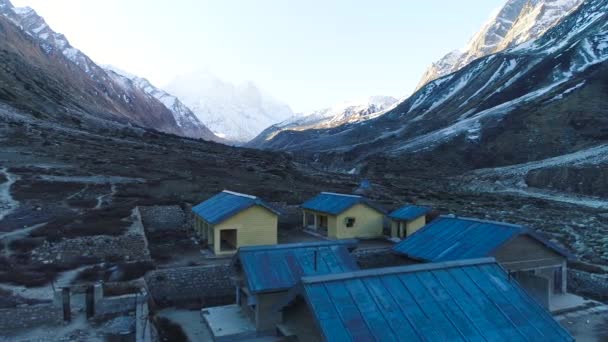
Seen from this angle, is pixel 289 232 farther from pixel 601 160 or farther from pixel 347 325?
pixel 601 160

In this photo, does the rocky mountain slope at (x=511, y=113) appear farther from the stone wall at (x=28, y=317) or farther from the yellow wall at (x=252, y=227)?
the stone wall at (x=28, y=317)

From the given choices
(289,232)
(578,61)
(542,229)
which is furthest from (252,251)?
(578,61)

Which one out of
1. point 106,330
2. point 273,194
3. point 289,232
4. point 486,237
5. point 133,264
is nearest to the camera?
point 106,330

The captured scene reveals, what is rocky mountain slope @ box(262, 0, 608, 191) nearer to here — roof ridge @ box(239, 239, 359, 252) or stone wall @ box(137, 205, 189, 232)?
stone wall @ box(137, 205, 189, 232)

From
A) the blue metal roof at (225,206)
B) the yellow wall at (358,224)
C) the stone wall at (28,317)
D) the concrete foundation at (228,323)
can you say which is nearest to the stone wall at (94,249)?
the blue metal roof at (225,206)

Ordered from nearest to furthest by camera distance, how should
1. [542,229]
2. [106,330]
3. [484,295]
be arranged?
[484,295] → [106,330] → [542,229]

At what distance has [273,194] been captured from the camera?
45750 mm

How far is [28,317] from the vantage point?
17188 millimetres

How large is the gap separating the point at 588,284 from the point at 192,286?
19.8m

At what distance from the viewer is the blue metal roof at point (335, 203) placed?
3159 centimetres

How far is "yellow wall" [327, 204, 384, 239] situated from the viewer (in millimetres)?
31438

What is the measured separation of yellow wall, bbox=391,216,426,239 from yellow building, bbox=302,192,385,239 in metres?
1.12

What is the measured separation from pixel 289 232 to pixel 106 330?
1826cm

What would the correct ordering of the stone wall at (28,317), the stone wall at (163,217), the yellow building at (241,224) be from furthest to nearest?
the stone wall at (163,217) → the yellow building at (241,224) → the stone wall at (28,317)
